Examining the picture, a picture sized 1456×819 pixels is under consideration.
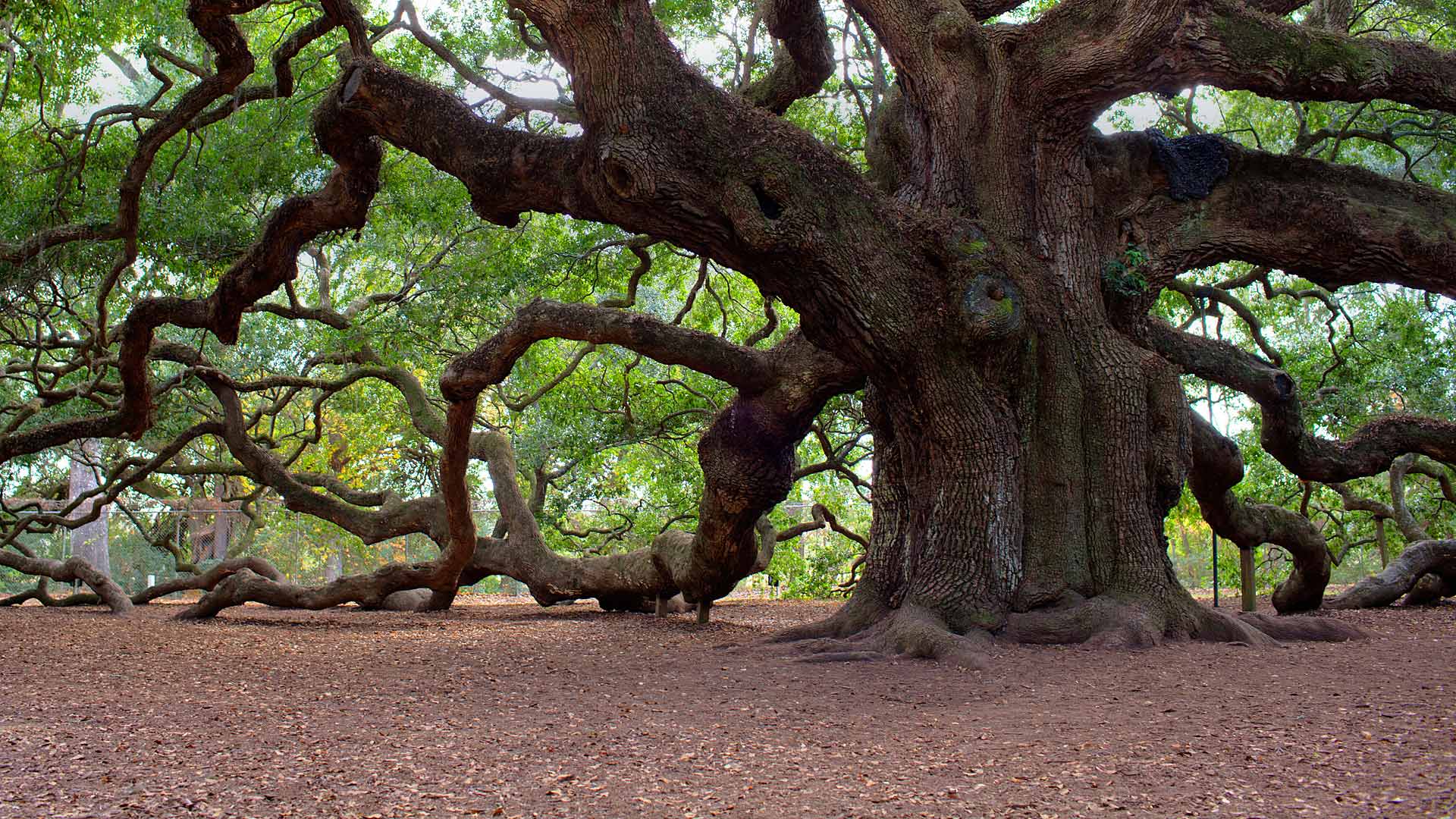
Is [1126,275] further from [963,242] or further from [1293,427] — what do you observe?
[1293,427]

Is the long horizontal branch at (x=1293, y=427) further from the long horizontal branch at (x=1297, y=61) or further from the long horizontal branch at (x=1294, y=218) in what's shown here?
the long horizontal branch at (x=1297, y=61)

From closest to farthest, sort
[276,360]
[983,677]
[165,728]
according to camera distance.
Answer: [165,728], [983,677], [276,360]

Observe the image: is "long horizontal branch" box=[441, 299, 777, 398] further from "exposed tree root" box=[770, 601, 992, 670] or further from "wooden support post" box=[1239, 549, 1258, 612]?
"wooden support post" box=[1239, 549, 1258, 612]

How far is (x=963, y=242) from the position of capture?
18.4ft

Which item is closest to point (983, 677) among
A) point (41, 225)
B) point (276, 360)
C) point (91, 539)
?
point (41, 225)

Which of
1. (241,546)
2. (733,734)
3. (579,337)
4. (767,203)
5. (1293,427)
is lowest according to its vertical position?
(733,734)

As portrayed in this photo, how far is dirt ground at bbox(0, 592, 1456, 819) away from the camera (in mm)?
2627

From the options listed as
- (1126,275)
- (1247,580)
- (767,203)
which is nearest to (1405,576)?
(1247,580)

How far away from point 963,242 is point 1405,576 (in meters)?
5.95

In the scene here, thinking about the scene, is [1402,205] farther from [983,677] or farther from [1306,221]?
[983,677]

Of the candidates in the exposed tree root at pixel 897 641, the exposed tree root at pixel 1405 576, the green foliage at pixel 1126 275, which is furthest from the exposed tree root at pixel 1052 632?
the exposed tree root at pixel 1405 576

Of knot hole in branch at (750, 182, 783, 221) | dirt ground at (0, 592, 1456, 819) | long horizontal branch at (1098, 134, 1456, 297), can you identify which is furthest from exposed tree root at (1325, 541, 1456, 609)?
knot hole in branch at (750, 182, 783, 221)

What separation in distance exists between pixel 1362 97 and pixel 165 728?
22.2 feet

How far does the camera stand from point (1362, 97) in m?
6.02
